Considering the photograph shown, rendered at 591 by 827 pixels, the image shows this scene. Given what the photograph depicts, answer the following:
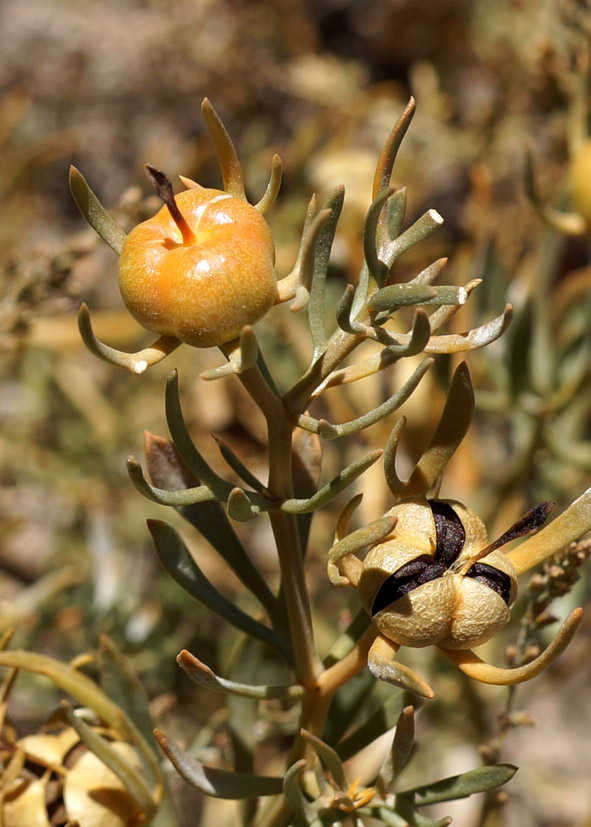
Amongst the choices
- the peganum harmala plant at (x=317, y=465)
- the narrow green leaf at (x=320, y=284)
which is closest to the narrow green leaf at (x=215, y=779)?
the peganum harmala plant at (x=317, y=465)

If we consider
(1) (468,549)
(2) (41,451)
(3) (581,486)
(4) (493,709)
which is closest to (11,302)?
(2) (41,451)

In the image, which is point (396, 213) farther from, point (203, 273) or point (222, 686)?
point (222, 686)

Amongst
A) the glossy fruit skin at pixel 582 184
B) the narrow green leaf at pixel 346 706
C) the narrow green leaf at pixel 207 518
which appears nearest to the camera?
the narrow green leaf at pixel 207 518

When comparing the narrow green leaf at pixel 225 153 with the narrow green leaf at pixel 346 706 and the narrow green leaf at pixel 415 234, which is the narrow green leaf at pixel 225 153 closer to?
the narrow green leaf at pixel 415 234

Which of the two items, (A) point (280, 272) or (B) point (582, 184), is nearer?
(B) point (582, 184)

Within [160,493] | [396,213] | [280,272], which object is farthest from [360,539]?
[280,272]

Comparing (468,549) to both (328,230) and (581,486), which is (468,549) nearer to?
(328,230)

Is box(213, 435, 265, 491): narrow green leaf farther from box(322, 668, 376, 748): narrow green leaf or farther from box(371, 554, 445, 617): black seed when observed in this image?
box(322, 668, 376, 748): narrow green leaf

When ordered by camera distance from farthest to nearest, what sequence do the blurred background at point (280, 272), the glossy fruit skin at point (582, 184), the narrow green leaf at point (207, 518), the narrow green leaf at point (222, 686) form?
the blurred background at point (280, 272), the glossy fruit skin at point (582, 184), the narrow green leaf at point (207, 518), the narrow green leaf at point (222, 686)
